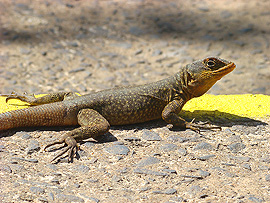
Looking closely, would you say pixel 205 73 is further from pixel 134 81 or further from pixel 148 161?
pixel 134 81

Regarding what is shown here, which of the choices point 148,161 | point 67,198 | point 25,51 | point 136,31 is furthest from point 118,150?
point 136,31

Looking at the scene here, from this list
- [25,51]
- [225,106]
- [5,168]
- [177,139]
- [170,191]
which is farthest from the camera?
[25,51]

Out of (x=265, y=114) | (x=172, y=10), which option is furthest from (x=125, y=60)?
(x=265, y=114)

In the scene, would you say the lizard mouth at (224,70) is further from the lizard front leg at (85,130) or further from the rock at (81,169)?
the rock at (81,169)

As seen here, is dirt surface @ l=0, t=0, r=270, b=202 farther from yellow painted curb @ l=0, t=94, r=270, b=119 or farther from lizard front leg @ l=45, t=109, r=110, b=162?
yellow painted curb @ l=0, t=94, r=270, b=119

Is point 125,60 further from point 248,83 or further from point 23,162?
point 23,162

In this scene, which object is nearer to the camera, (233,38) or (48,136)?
(48,136)
